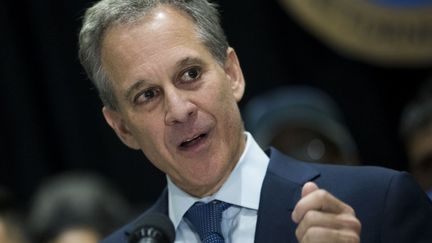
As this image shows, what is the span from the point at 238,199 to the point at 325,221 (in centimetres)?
51

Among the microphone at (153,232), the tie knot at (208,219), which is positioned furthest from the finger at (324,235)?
the tie knot at (208,219)

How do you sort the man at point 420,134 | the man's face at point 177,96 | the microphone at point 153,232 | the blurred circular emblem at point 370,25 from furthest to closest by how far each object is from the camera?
the blurred circular emblem at point 370,25 → the man at point 420,134 → the man's face at point 177,96 → the microphone at point 153,232

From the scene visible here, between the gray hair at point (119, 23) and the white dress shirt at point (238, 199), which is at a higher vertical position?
the gray hair at point (119, 23)

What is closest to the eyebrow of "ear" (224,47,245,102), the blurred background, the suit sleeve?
"ear" (224,47,245,102)

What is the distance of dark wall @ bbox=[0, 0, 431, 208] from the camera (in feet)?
14.8

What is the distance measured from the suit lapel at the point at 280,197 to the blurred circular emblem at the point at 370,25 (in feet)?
6.57

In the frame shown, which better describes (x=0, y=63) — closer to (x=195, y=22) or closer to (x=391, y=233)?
(x=195, y=22)

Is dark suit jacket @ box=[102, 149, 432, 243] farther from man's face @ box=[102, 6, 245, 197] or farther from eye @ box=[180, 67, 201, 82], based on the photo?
eye @ box=[180, 67, 201, 82]

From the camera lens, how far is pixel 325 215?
6.55 ft

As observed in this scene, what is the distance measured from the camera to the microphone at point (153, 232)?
2090mm

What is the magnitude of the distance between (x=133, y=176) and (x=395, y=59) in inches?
50.8

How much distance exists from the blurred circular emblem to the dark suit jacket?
80.4 inches

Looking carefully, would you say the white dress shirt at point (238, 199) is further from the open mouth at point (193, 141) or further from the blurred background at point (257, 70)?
the blurred background at point (257, 70)

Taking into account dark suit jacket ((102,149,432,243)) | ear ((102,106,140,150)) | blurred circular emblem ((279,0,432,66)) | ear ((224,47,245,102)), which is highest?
ear ((224,47,245,102))
